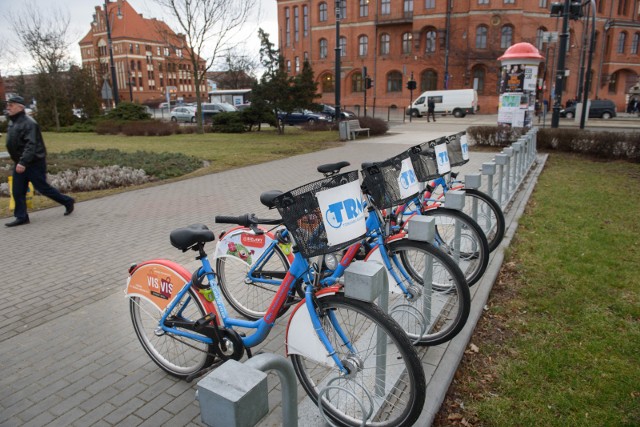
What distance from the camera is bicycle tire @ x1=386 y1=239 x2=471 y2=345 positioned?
322cm

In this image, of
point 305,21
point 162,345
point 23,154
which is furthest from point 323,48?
point 162,345

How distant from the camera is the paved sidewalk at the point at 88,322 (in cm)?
297

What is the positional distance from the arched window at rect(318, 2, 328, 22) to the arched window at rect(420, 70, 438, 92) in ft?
49.5

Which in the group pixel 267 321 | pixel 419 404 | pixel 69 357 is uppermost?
pixel 267 321

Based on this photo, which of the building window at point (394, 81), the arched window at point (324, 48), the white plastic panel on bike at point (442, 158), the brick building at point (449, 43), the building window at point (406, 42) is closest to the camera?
the white plastic panel on bike at point (442, 158)

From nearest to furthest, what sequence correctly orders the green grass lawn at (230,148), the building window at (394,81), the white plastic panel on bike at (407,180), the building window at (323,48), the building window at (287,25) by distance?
the white plastic panel on bike at (407,180) < the green grass lawn at (230,148) < the building window at (394,81) < the building window at (323,48) < the building window at (287,25)

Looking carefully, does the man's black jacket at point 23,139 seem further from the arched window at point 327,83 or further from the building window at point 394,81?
the arched window at point 327,83

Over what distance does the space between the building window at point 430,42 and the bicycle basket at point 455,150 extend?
5036 centimetres

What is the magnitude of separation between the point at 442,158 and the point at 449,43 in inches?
1965

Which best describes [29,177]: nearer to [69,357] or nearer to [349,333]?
[69,357]

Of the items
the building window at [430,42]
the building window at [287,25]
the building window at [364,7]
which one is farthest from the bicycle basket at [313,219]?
the building window at [287,25]

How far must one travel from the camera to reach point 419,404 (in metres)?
2.39

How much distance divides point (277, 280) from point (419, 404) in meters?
1.70

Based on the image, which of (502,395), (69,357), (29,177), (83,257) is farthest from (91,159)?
(502,395)
